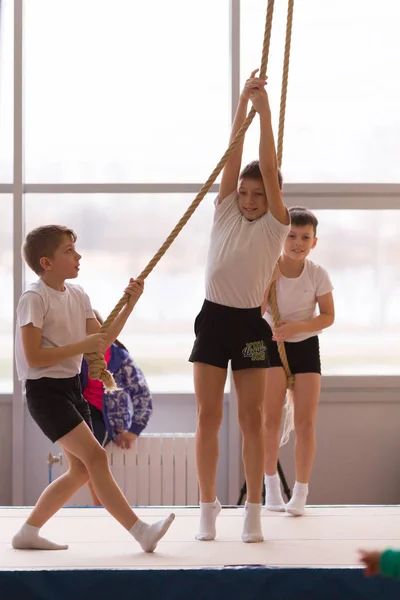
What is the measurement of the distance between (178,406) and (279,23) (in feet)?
7.52

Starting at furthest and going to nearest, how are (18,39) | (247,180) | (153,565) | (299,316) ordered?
(18,39)
(299,316)
(247,180)
(153,565)

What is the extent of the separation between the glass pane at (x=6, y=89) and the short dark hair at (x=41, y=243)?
222cm

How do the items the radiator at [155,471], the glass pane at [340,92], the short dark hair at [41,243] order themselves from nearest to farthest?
the short dark hair at [41,243] < the radiator at [155,471] < the glass pane at [340,92]

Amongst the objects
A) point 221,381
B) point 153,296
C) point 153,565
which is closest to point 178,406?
point 153,296

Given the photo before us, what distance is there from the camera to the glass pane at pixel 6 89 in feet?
16.4

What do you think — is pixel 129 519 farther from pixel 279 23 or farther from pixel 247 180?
pixel 279 23

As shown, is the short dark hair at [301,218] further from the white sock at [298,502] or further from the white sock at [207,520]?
the white sock at [207,520]

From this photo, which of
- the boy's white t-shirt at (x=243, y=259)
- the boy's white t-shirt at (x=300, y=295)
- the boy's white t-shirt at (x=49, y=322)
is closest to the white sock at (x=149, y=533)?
the boy's white t-shirt at (x=49, y=322)

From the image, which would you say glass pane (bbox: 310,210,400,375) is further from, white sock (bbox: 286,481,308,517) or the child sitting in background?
white sock (bbox: 286,481,308,517)

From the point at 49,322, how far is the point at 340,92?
114 inches

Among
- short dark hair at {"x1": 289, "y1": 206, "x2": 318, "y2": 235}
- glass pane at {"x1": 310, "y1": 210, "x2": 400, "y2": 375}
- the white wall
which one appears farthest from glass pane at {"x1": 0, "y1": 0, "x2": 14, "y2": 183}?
short dark hair at {"x1": 289, "y1": 206, "x2": 318, "y2": 235}

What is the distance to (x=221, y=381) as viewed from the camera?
2.96 meters

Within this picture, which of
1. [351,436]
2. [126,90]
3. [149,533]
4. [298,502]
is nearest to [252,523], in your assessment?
[149,533]

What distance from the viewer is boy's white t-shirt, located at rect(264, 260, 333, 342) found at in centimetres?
347
